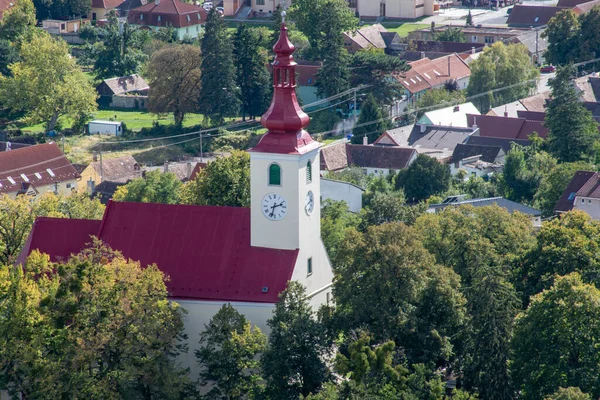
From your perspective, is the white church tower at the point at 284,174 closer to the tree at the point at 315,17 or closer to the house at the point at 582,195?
the house at the point at 582,195

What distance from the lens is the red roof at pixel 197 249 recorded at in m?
66.1

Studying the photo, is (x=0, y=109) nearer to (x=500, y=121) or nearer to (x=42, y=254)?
(x=500, y=121)

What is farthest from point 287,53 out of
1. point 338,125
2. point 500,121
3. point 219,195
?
point 338,125

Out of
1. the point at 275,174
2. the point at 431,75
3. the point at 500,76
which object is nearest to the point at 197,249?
the point at 275,174

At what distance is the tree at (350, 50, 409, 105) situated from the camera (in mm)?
138625

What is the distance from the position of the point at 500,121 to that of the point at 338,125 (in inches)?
647

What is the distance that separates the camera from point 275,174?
6575cm

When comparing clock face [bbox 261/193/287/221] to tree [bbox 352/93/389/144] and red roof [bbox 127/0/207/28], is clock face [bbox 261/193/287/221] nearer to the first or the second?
tree [bbox 352/93/389/144]

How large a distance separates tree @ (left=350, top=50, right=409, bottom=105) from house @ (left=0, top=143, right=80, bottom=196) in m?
33.1

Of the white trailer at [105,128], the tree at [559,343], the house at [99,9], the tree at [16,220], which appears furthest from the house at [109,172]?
the house at [99,9]

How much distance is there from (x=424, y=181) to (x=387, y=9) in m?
86.5

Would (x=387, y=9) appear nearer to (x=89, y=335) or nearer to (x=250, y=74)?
(x=250, y=74)

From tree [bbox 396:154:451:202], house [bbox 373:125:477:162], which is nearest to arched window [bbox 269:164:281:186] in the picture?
tree [bbox 396:154:451:202]

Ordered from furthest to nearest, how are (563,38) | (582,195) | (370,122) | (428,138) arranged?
(563,38) < (370,122) < (428,138) < (582,195)
